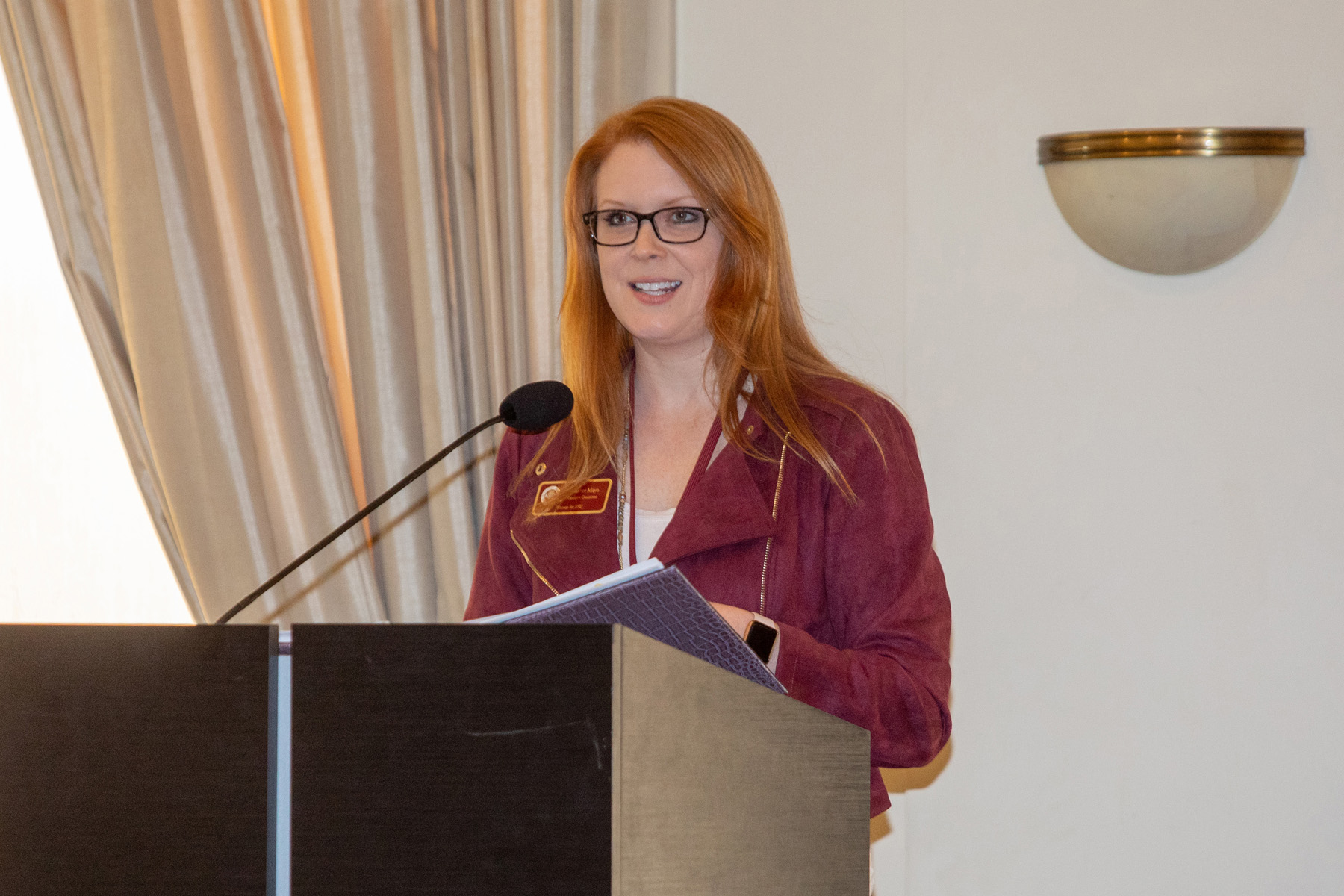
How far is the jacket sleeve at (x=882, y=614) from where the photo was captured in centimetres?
161

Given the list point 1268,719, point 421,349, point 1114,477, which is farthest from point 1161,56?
point 421,349

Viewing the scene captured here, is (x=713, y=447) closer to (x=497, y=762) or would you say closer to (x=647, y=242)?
(x=647, y=242)

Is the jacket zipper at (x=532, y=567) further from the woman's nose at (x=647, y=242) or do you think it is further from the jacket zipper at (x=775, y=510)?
the woman's nose at (x=647, y=242)

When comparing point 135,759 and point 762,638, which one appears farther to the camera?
point 762,638

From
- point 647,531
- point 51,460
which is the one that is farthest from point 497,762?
point 51,460

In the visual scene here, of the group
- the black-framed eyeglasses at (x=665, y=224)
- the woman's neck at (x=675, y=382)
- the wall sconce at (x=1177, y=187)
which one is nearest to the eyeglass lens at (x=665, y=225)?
the black-framed eyeglasses at (x=665, y=224)

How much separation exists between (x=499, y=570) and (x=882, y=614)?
65cm

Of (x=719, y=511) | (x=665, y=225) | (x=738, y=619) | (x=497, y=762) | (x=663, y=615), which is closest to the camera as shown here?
(x=497, y=762)

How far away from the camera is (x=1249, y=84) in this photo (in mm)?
2549

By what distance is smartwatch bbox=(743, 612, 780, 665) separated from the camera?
150 cm

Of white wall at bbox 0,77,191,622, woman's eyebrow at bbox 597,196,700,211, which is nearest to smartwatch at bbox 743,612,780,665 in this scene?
woman's eyebrow at bbox 597,196,700,211

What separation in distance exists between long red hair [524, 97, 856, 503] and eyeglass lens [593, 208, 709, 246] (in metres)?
0.03

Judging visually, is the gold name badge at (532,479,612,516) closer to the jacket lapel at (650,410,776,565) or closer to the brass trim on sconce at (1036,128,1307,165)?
the jacket lapel at (650,410,776,565)

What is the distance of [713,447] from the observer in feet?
6.54
